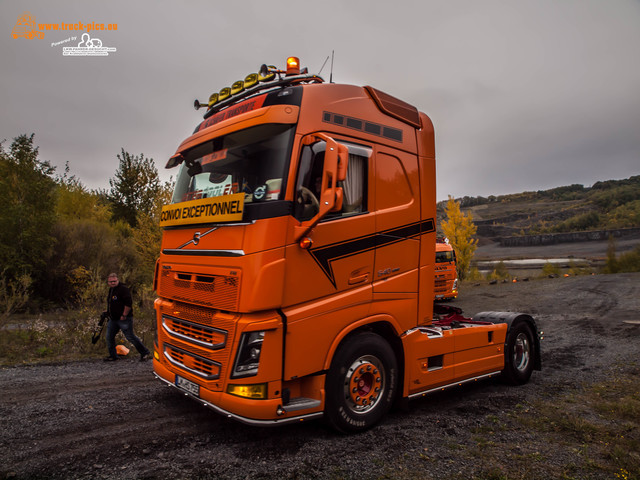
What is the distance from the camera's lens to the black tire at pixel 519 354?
6090 millimetres

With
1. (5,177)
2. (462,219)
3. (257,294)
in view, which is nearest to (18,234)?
(5,177)

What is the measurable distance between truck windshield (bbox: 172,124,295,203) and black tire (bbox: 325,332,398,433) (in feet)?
5.79

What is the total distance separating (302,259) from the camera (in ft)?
12.1

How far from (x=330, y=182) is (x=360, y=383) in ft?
7.03

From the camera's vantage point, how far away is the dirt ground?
3.34 meters

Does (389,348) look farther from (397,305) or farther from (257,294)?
(257,294)

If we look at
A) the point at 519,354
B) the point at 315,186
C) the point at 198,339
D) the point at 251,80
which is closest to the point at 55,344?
the point at 198,339

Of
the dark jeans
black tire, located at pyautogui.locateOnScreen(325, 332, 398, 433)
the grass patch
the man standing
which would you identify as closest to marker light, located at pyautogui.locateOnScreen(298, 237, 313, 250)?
black tire, located at pyautogui.locateOnScreen(325, 332, 398, 433)

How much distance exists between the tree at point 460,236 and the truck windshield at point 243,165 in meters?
29.1

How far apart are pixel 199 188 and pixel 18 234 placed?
1956 cm

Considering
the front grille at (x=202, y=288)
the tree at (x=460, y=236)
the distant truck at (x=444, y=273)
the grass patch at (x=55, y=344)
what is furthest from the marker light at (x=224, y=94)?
the tree at (x=460, y=236)

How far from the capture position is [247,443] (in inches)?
150

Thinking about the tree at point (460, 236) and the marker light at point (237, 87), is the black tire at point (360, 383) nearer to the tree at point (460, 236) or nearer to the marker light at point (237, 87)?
the marker light at point (237, 87)

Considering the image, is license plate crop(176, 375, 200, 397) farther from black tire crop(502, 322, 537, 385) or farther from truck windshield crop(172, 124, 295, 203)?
black tire crop(502, 322, 537, 385)
